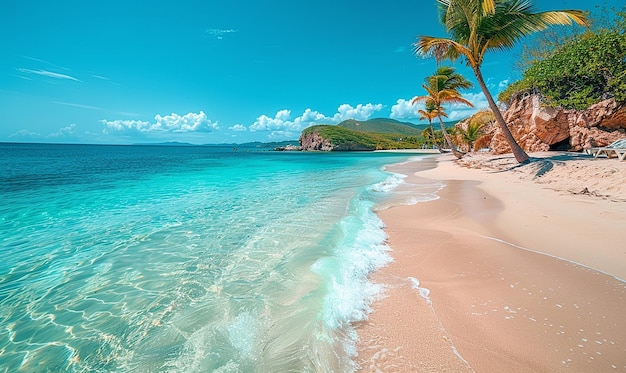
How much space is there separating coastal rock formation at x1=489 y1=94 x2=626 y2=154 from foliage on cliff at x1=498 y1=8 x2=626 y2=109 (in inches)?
31.5

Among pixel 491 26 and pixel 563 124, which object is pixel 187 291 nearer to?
pixel 491 26

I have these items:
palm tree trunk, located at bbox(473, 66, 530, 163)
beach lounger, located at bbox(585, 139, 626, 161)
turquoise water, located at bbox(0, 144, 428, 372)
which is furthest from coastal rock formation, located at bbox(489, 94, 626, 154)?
turquoise water, located at bbox(0, 144, 428, 372)

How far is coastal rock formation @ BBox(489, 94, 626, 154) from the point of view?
43.5 feet

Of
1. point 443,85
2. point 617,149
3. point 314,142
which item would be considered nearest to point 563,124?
point 617,149

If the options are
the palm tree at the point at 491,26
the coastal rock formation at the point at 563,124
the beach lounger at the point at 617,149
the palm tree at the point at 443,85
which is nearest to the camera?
the beach lounger at the point at 617,149

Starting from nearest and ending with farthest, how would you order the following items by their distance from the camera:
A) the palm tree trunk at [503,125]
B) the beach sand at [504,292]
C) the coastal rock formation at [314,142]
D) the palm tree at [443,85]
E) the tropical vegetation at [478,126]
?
the beach sand at [504,292] → the palm tree trunk at [503,125] → the palm tree at [443,85] → the tropical vegetation at [478,126] → the coastal rock formation at [314,142]

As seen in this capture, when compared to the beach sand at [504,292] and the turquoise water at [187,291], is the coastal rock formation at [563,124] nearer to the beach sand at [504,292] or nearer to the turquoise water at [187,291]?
the beach sand at [504,292]

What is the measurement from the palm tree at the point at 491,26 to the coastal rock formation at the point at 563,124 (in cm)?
466

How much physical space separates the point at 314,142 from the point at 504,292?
117m

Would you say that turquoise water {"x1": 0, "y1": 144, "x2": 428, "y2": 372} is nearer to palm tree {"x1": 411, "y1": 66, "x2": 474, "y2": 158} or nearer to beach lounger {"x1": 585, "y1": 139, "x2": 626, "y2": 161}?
beach lounger {"x1": 585, "y1": 139, "x2": 626, "y2": 161}

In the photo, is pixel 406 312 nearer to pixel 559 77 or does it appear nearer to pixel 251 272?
pixel 251 272

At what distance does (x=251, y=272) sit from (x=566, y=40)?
85.4 ft

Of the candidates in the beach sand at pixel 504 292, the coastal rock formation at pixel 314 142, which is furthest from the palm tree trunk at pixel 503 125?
the coastal rock formation at pixel 314 142

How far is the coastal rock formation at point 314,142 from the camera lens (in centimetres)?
11094
